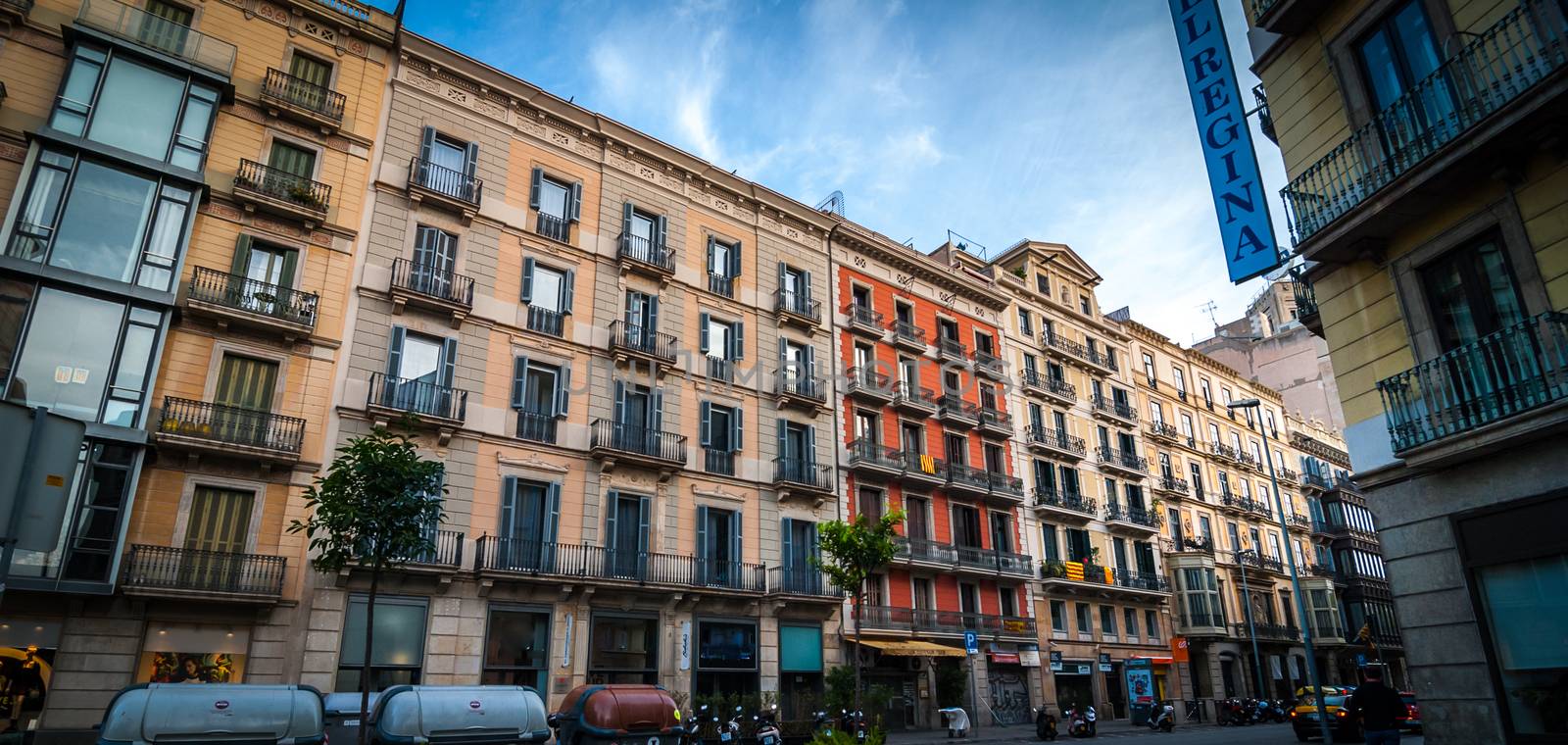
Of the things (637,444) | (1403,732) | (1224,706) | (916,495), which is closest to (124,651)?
(637,444)

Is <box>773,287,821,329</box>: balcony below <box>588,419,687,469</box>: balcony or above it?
above

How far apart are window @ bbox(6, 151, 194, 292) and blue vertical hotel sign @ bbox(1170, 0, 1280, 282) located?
2258 cm

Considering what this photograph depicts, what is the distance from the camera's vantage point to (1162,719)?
1389 inches

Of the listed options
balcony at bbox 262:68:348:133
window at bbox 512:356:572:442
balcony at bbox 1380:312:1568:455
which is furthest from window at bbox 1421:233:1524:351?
balcony at bbox 262:68:348:133

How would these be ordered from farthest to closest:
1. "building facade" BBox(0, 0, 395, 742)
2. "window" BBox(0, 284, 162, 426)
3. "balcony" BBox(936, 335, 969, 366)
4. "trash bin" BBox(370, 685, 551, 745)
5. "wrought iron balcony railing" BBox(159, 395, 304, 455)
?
"balcony" BBox(936, 335, 969, 366) < "wrought iron balcony railing" BBox(159, 395, 304, 455) < "window" BBox(0, 284, 162, 426) < "building facade" BBox(0, 0, 395, 742) < "trash bin" BBox(370, 685, 551, 745)

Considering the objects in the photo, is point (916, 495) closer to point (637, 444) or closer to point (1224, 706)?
point (637, 444)

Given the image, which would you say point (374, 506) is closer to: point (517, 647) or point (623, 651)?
point (517, 647)

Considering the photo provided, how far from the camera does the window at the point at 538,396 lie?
25.5 metres

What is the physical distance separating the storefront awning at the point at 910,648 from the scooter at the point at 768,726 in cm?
475

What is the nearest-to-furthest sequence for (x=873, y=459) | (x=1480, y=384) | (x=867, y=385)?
(x=1480, y=384) → (x=873, y=459) → (x=867, y=385)

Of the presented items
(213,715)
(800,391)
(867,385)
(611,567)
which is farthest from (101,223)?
(867,385)

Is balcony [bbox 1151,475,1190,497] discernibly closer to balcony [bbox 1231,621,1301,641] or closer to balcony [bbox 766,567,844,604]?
balcony [bbox 1231,621,1301,641]

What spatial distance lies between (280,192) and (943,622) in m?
26.4

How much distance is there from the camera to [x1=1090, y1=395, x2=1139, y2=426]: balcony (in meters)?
45.4
